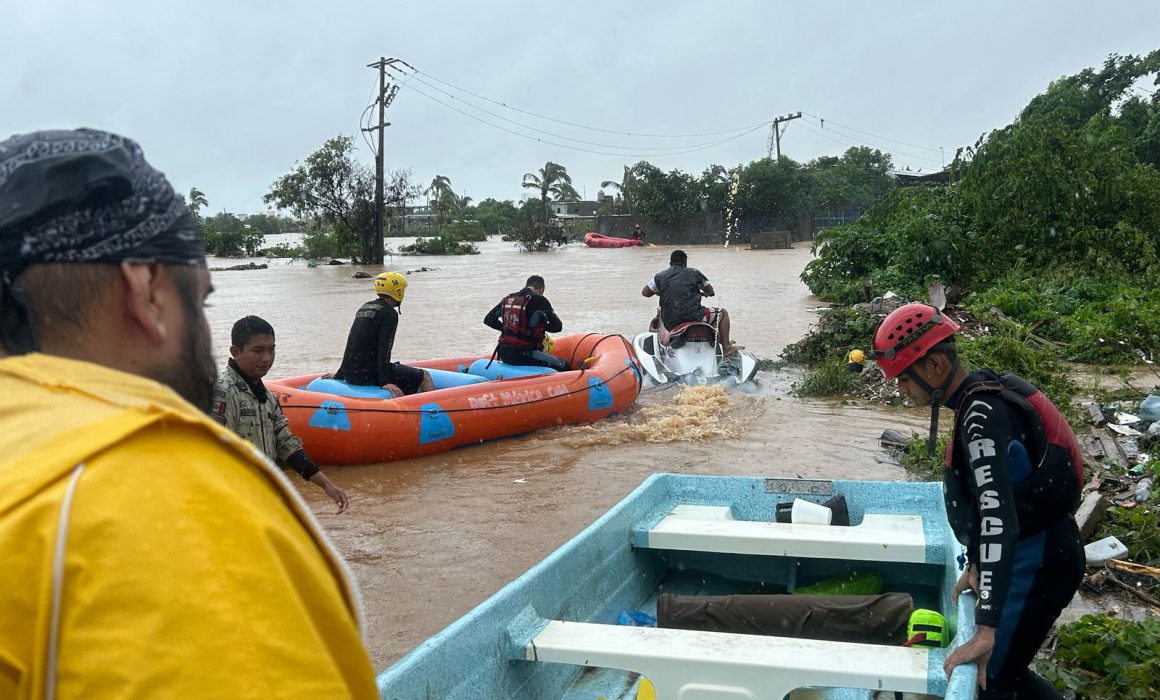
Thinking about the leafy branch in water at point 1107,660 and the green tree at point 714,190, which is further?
the green tree at point 714,190

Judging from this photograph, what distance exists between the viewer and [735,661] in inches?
128

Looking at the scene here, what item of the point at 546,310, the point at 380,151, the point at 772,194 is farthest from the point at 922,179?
the point at 546,310

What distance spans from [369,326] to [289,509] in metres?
7.45

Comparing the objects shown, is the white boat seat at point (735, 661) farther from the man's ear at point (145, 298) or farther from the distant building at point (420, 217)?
the distant building at point (420, 217)

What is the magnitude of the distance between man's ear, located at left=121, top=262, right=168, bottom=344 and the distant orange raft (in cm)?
675

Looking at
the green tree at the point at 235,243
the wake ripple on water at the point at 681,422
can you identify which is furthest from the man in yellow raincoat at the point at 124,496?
the green tree at the point at 235,243

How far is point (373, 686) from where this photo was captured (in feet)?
3.46

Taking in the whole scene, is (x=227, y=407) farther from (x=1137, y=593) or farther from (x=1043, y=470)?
(x=1137, y=593)

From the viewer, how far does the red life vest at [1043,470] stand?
292 centimetres

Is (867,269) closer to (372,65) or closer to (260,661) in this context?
(260,661)

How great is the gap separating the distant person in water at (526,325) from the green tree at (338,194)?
29.5 metres

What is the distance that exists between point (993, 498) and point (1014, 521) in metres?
0.10

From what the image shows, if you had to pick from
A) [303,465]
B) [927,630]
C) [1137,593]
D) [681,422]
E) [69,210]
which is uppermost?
[69,210]

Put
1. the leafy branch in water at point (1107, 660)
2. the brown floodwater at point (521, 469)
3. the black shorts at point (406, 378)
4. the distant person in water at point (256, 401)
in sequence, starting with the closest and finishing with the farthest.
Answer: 1. the leafy branch in water at point (1107, 660)
2. the distant person in water at point (256, 401)
3. the brown floodwater at point (521, 469)
4. the black shorts at point (406, 378)
